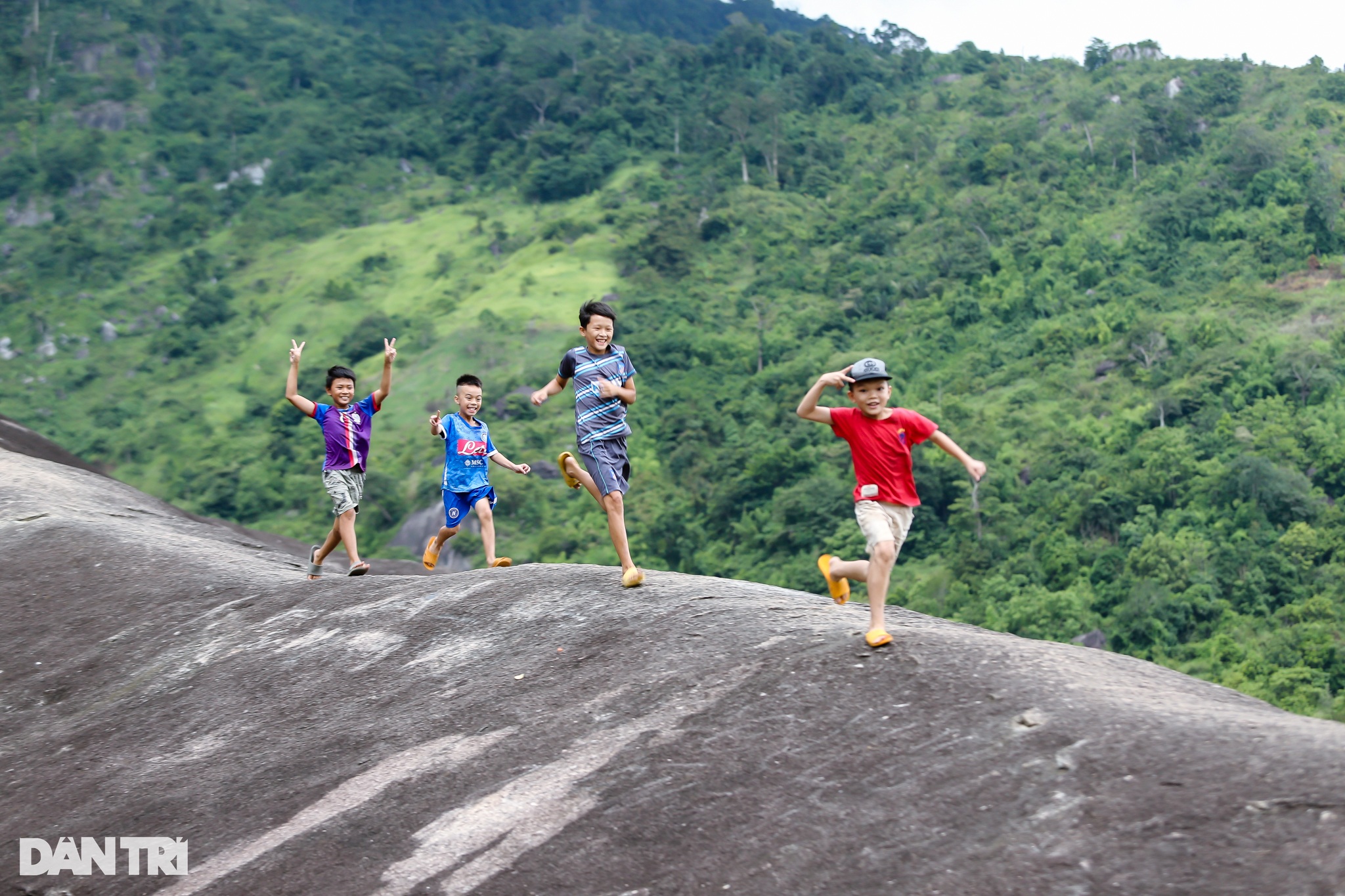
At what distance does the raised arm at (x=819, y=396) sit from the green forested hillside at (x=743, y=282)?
2832cm

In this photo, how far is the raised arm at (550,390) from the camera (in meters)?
7.92

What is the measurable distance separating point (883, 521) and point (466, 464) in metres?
4.73

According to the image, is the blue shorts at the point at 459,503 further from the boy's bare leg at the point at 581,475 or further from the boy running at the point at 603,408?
the boy running at the point at 603,408

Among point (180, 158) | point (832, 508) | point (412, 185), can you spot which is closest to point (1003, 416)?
point (832, 508)

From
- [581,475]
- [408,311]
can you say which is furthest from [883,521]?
[408,311]

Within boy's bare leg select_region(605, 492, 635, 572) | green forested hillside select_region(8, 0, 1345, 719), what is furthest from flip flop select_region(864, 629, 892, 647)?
green forested hillside select_region(8, 0, 1345, 719)

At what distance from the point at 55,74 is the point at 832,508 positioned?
85483 mm

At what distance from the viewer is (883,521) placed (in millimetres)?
6672

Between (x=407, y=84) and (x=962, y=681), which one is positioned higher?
(x=407, y=84)

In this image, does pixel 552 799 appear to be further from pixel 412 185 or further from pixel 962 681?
pixel 412 185

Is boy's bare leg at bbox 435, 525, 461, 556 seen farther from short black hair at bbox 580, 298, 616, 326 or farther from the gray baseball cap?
the gray baseball cap

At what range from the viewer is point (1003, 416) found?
51.3 m

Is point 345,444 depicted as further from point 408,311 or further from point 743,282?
point 408,311

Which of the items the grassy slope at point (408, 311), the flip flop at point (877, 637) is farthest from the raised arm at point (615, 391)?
the grassy slope at point (408, 311)
